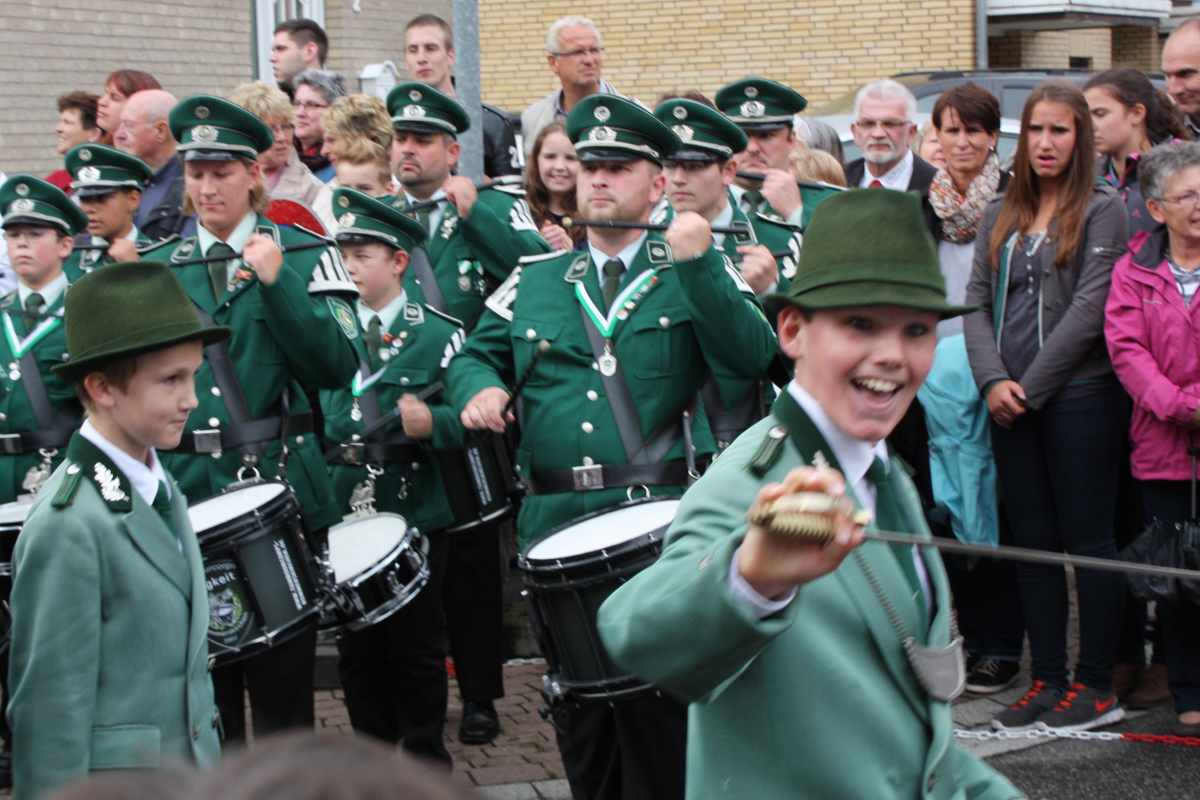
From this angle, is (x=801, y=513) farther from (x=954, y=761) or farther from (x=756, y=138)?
(x=756, y=138)

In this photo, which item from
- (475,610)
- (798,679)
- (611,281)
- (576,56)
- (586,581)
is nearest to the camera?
(798,679)

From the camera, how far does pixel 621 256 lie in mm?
4633

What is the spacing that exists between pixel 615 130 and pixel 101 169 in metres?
2.75

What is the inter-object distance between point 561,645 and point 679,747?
0.47m

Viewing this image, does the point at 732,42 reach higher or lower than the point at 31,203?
higher

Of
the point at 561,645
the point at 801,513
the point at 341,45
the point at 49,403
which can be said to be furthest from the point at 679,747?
the point at 341,45

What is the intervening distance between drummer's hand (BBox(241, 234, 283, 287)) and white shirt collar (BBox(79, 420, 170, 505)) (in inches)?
52.0

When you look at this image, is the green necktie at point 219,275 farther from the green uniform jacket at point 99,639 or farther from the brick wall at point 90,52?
the brick wall at point 90,52

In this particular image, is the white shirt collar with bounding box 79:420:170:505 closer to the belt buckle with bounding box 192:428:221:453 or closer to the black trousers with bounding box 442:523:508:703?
the belt buckle with bounding box 192:428:221:453

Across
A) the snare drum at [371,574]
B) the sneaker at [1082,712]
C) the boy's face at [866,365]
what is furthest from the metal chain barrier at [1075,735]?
the boy's face at [866,365]

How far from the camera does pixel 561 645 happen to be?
4043mm

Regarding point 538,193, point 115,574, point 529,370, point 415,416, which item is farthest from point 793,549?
point 538,193

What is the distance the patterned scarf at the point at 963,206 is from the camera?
6.60 metres

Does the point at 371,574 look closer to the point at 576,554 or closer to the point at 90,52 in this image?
the point at 576,554
